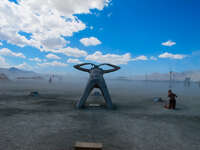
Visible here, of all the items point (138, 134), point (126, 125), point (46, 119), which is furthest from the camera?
point (46, 119)

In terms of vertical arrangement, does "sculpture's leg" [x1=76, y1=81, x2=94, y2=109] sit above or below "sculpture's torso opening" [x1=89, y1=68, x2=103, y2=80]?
below

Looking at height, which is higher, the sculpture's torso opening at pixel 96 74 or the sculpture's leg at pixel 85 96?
the sculpture's torso opening at pixel 96 74

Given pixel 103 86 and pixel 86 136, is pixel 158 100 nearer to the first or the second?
pixel 103 86

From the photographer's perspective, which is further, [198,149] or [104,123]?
[104,123]

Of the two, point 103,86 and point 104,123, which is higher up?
point 103,86

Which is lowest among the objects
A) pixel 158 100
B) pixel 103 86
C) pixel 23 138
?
pixel 23 138

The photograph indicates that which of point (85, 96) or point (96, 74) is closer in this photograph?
point (85, 96)

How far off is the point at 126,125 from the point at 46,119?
6.53 meters

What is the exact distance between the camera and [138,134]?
8.61 metres

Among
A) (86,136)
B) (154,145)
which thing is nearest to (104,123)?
(86,136)

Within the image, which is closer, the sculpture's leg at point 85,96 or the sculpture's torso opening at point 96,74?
the sculpture's leg at point 85,96

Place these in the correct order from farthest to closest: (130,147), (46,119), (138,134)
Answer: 1. (46,119)
2. (138,134)
3. (130,147)

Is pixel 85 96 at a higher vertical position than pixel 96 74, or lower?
lower

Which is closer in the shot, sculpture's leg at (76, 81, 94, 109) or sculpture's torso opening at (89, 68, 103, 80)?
sculpture's leg at (76, 81, 94, 109)
